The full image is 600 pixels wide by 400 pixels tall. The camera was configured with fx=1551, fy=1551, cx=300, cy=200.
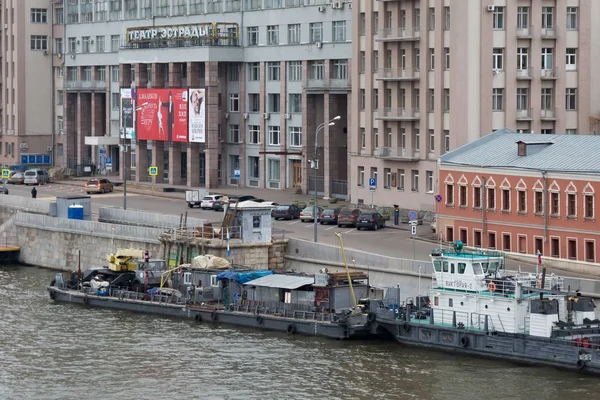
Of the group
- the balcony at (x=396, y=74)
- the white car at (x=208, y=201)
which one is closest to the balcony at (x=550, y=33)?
the balcony at (x=396, y=74)

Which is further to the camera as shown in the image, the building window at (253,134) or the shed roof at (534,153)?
the building window at (253,134)

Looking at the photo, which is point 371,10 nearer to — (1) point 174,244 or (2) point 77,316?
(1) point 174,244

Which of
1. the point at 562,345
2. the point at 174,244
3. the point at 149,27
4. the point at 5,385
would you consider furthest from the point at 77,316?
the point at 149,27

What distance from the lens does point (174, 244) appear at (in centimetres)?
9419

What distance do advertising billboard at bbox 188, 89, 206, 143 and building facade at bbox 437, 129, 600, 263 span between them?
42.1 meters

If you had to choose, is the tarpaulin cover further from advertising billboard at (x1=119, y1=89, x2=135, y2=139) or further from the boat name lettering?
advertising billboard at (x1=119, y1=89, x2=135, y2=139)

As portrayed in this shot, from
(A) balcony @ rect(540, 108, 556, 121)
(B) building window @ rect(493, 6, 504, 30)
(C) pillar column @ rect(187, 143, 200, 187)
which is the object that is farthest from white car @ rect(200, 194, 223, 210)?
(A) balcony @ rect(540, 108, 556, 121)

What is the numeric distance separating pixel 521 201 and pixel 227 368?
25.9 meters

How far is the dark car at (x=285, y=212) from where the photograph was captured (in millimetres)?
109312

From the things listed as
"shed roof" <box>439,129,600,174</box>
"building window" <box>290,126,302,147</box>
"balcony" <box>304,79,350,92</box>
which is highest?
"balcony" <box>304,79,350,92</box>

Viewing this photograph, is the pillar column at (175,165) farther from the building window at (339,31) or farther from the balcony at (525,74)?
the balcony at (525,74)

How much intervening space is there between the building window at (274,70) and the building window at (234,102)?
16.5 feet

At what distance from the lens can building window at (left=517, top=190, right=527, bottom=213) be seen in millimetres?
88500

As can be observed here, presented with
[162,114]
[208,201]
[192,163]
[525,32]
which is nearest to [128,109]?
[162,114]
